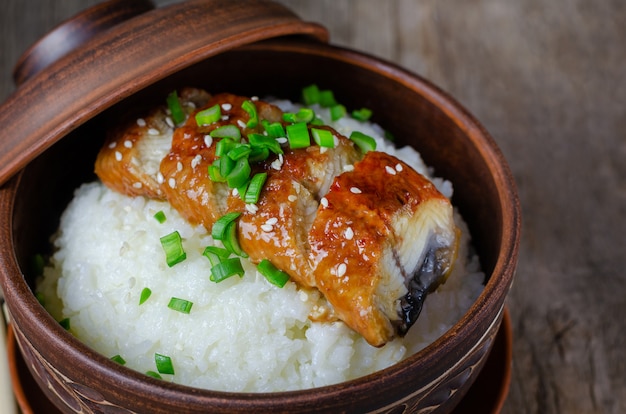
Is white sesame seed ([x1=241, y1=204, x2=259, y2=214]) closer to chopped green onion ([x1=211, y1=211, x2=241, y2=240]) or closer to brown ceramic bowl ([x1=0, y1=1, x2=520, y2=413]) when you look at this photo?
chopped green onion ([x1=211, y1=211, x2=241, y2=240])

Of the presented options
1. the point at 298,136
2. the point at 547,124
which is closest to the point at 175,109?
the point at 298,136

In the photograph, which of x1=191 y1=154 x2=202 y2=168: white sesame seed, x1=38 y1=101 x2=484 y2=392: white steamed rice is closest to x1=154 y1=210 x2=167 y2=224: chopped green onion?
x1=38 y1=101 x2=484 y2=392: white steamed rice

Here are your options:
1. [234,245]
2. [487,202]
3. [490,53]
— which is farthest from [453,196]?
[490,53]

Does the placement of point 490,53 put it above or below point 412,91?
below

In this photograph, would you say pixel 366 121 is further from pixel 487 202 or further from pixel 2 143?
pixel 2 143

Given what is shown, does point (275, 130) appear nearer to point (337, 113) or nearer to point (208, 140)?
point (208, 140)
